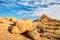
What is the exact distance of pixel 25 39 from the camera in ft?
54.5

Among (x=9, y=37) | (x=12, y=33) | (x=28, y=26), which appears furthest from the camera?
(x=28, y=26)

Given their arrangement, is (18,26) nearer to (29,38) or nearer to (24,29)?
(24,29)

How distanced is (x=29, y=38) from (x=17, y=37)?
1.68 metres

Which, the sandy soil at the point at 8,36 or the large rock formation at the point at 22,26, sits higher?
the large rock formation at the point at 22,26

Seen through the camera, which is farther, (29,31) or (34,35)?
(29,31)

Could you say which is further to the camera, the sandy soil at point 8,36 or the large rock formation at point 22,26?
the large rock formation at point 22,26

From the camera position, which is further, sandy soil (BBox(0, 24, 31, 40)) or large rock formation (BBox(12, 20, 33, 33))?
large rock formation (BBox(12, 20, 33, 33))

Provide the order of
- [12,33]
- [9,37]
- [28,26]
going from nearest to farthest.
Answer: [9,37] < [12,33] < [28,26]

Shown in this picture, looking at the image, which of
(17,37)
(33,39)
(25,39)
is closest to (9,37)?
(17,37)

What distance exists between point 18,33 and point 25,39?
72.2 inches

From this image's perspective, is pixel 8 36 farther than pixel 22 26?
No

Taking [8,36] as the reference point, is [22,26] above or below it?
above

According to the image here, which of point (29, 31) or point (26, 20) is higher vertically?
point (26, 20)

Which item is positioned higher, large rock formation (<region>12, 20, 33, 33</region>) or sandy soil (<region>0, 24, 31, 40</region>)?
large rock formation (<region>12, 20, 33, 33</region>)
